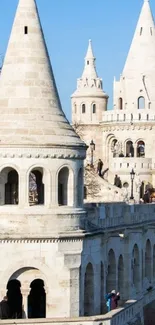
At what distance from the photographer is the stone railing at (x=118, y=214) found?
3077 centimetres

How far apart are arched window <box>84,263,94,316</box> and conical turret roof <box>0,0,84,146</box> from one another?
375 centimetres

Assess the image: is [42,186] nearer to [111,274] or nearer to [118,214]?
[118,214]

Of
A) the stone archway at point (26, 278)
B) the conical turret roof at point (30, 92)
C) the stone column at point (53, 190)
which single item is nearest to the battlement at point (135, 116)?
the conical turret roof at point (30, 92)

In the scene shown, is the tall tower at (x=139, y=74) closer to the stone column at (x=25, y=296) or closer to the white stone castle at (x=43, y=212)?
the white stone castle at (x=43, y=212)

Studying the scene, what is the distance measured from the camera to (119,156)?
72.2 meters

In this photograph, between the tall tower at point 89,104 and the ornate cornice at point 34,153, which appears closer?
the ornate cornice at point 34,153

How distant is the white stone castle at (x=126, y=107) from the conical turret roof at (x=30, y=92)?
41.2m

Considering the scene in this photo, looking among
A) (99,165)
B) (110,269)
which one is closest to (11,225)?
(110,269)

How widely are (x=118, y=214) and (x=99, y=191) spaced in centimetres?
2147

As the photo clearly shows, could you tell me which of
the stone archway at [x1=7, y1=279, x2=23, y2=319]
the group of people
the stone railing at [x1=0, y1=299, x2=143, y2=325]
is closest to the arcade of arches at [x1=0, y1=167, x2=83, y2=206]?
the stone archway at [x1=7, y1=279, x2=23, y2=319]

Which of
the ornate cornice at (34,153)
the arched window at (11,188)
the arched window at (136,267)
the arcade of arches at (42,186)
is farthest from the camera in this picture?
the arched window at (136,267)

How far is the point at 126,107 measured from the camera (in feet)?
243

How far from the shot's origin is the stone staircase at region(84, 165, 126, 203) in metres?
52.7

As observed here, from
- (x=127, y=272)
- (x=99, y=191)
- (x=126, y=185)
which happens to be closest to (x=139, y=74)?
(x=126, y=185)
